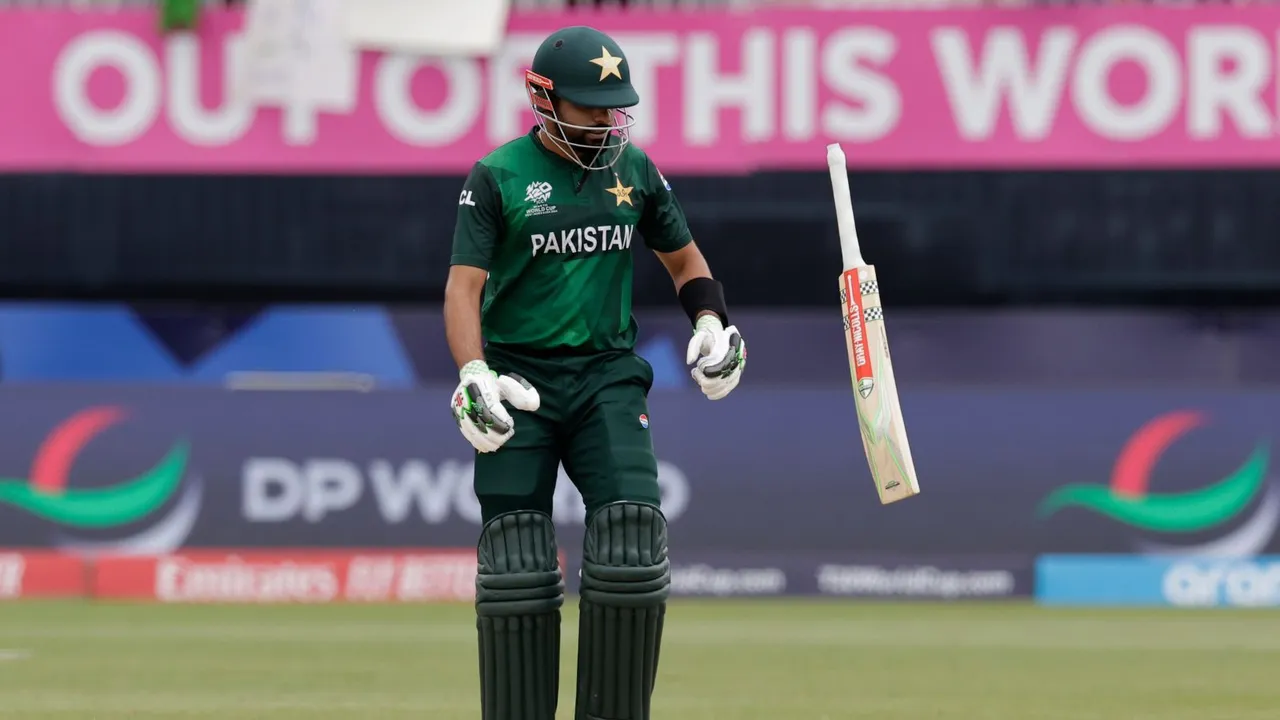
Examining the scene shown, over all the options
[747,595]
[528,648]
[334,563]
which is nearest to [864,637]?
[747,595]

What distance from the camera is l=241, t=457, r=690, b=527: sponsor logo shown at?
13.7 meters

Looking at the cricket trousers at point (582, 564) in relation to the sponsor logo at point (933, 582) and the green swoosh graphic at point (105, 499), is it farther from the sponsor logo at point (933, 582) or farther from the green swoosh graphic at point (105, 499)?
the green swoosh graphic at point (105, 499)

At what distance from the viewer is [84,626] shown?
38.2ft

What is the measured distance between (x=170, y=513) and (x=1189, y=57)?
23.2ft

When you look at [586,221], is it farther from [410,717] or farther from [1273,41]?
[1273,41]

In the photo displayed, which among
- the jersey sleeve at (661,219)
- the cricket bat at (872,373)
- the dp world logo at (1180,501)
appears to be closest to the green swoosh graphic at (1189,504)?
the dp world logo at (1180,501)

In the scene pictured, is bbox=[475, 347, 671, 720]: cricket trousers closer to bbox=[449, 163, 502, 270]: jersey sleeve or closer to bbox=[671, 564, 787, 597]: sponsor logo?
bbox=[449, 163, 502, 270]: jersey sleeve

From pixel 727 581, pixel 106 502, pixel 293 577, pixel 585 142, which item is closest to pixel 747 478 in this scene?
pixel 727 581

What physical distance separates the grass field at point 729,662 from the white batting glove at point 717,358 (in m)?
2.06

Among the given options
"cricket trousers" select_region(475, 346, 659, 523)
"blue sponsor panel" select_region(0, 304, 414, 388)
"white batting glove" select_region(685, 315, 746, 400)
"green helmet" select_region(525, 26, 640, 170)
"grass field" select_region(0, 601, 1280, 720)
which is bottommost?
"grass field" select_region(0, 601, 1280, 720)

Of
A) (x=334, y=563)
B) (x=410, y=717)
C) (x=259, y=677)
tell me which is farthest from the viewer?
(x=334, y=563)

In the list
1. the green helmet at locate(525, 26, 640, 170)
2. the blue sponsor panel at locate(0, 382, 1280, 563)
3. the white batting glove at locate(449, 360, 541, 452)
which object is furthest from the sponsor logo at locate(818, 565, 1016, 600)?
the white batting glove at locate(449, 360, 541, 452)

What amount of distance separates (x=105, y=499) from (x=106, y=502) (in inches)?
0.8

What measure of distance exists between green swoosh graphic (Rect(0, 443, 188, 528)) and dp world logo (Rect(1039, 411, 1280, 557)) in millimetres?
5525
